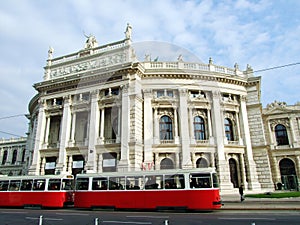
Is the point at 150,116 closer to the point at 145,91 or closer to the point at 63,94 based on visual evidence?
the point at 145,91

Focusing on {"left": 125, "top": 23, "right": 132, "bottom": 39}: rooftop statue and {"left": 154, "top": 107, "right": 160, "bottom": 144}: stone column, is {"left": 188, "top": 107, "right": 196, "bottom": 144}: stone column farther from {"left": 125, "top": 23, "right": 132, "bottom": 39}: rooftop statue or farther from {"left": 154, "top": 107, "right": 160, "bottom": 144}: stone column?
{"left": 125, "top": 23, "right": 132, "bottom": 39}: rooftop statue

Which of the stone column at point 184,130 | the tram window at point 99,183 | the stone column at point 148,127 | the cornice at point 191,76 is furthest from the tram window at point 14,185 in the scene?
the cornice at point 191,76

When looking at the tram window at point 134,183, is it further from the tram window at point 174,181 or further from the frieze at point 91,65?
the frieze at point 91,65

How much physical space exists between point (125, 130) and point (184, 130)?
23.2 ft

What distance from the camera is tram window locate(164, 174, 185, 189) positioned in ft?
54.5

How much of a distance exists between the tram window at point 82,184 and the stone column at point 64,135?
11045mm

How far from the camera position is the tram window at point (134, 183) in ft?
57.5

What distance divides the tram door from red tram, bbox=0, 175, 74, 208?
2739cm

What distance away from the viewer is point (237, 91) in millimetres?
32938

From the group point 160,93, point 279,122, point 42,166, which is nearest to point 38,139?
point 42,166

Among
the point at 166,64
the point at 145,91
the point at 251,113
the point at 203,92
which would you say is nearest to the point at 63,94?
the point at 145,91

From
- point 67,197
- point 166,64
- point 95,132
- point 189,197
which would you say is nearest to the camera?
point 189,197

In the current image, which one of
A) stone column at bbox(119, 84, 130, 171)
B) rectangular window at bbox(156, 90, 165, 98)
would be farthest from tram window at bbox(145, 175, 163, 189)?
rectangular window at bbox(156, 90, 165, 98)

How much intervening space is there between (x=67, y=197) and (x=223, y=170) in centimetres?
1726
